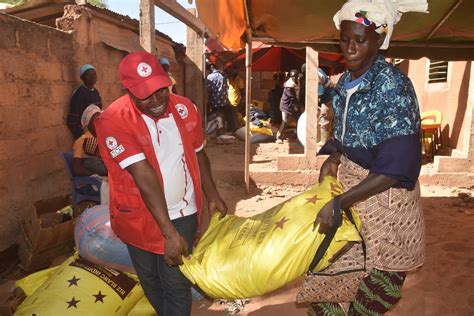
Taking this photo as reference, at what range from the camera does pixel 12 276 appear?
3.74 meters

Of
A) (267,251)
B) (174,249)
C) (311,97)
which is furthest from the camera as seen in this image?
(311,97)

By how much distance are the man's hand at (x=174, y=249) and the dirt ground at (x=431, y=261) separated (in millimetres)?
1315

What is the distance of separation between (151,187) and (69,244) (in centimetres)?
257

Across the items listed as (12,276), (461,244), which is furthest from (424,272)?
(12,276)

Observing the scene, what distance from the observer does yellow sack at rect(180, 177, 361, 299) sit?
184 cm

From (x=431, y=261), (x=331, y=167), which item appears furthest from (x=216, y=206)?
(x=431, y=261)

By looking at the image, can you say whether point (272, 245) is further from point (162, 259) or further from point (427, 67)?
point (427, 67)

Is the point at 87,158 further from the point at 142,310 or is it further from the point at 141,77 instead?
the point at 141,77

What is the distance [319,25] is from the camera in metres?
4.10

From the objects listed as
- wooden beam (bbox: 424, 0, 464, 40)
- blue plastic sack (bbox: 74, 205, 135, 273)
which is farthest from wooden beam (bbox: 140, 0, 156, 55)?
wooden beam (bbox: 424, 0, 464, 40)

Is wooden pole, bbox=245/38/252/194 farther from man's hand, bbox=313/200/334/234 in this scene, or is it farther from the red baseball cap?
man's hand, bbox=313/200/334/234

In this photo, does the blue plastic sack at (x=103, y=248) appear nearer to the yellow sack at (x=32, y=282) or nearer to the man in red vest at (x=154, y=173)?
the yellow sack at (x=32, y=282)

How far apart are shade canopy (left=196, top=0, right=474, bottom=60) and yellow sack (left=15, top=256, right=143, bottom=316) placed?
203cm

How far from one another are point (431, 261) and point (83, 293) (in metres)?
3.02
